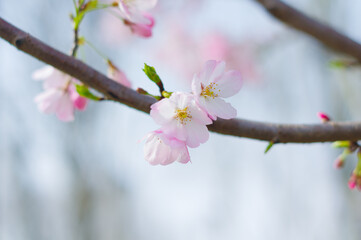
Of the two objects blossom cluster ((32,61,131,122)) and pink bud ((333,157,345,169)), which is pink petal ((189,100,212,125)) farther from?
pink bud ((333,157,345,169))

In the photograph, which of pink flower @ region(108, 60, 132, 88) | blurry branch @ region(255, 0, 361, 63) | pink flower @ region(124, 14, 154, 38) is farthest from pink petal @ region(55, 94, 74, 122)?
blurry branch @ region(255, 0, 361, 63)

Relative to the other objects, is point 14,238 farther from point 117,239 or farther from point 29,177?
Result: point 117,239

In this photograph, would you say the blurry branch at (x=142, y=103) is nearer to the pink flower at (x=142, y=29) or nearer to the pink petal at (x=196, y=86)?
the pink petal at (x=196, y=86)

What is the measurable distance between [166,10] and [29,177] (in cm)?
304

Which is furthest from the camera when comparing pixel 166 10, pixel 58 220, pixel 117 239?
pixel 117 239

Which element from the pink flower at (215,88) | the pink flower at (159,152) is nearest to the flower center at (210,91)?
the pink flower at (215,88)

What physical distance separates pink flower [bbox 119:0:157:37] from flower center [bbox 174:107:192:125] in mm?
321

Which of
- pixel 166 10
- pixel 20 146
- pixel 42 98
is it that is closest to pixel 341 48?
pixel 42 98

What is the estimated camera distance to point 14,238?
5.95 m

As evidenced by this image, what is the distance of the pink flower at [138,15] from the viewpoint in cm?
88

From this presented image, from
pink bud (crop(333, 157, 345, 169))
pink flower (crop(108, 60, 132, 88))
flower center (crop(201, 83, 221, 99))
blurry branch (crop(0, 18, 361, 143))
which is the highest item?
flower center (crop(201, 83, 221, 99))

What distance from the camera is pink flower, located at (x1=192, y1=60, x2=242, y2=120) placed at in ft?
2.15

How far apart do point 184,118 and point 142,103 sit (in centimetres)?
10

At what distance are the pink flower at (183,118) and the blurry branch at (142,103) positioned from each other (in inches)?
2.8
